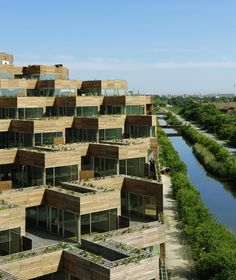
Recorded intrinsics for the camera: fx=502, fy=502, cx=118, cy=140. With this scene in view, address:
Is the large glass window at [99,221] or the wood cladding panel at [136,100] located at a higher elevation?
the wood cladding panel at [136,100]

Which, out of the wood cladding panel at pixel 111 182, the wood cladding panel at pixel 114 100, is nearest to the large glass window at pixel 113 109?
the wood cladding panel at pixel 114 100

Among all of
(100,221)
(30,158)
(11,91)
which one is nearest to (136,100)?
(11,91)

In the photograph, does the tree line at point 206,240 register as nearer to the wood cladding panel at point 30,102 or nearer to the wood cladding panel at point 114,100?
the wood cladding panel at point 114,100

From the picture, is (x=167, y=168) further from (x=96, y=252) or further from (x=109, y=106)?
(x=96, y=252)

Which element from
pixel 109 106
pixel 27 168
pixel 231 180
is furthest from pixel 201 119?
pixel 27 168

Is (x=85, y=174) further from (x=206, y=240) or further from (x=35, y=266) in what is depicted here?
(x=35, y=266)

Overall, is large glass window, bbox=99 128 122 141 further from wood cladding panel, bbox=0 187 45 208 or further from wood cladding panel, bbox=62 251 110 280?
wood cladding panel, bbox=62 251 110 280
